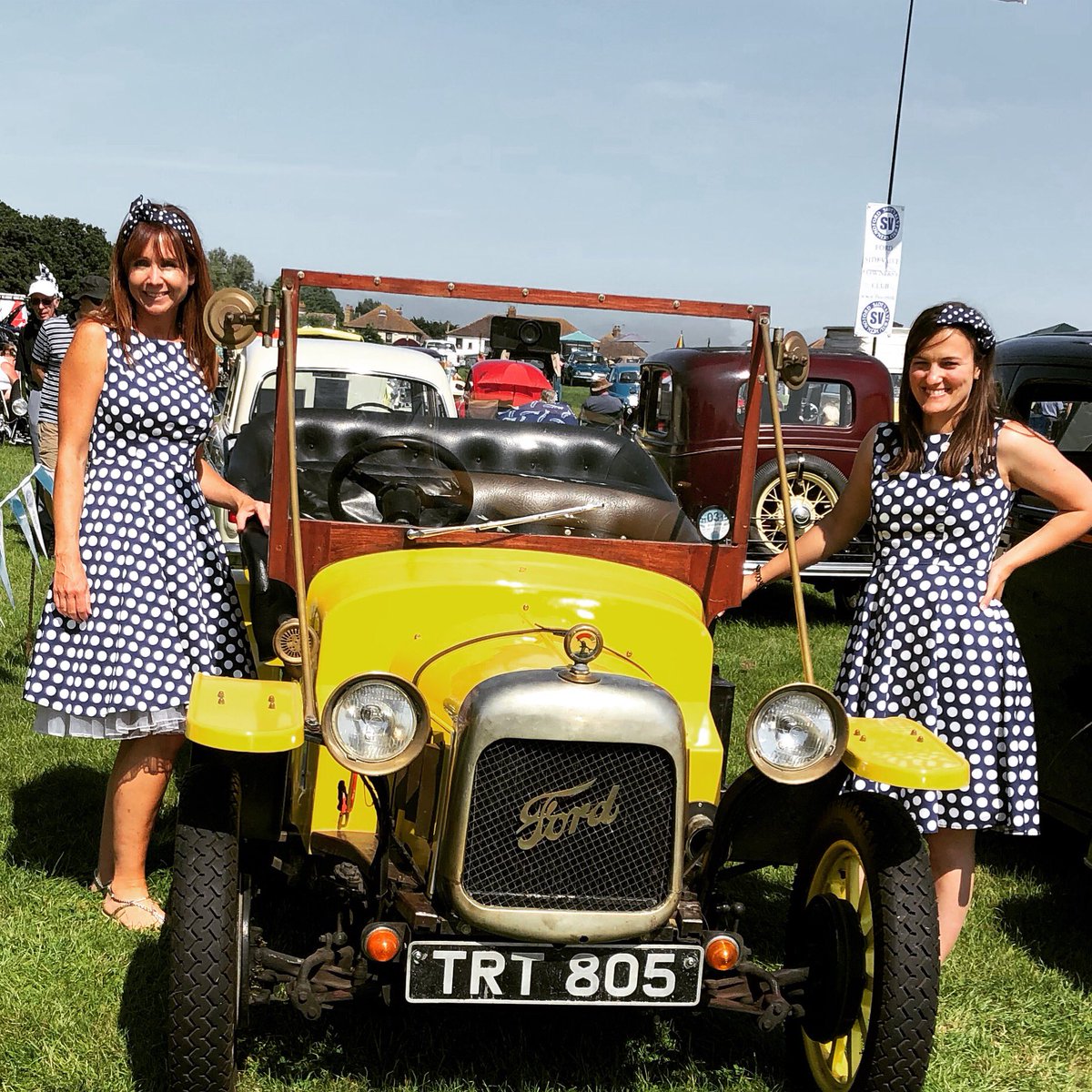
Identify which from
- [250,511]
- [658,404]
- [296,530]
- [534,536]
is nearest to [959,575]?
[534,536]

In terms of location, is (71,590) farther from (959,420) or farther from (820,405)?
(820,405)

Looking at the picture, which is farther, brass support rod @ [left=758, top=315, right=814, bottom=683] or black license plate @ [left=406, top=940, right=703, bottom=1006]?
brass support rod @ [left=758, top=315, right=814, bottom=683]

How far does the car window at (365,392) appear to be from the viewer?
23.1 ft

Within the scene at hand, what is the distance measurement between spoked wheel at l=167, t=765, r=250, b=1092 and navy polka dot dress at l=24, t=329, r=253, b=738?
789 mm

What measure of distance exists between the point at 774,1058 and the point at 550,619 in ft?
4.23

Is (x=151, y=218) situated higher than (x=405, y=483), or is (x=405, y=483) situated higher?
(x=151, y=218)

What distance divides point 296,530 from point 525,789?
1.03 metres

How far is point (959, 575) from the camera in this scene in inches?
131

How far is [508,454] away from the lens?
13.2ft

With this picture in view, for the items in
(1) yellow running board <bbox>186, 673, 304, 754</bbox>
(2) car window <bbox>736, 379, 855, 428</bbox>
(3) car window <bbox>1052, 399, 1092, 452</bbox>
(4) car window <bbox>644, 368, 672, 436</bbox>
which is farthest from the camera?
(4) car window <bbox>644, 368, 672, 436</bbox>

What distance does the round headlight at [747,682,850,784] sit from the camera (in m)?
2.81

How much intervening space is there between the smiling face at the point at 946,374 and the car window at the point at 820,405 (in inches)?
265

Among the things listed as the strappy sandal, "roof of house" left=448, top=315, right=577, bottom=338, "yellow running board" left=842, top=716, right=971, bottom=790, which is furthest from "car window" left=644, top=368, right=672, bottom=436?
"yellow running board" left=842, top=716, right=971, bottom=790

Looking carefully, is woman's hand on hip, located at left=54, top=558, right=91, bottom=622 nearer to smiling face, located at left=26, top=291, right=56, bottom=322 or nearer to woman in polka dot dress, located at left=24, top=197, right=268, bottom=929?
woman in polka dot dress, located at left=24, top=197, right=268, bottom=929
